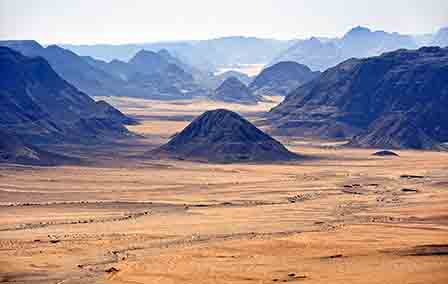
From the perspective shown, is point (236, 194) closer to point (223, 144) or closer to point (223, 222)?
point (223, 222)

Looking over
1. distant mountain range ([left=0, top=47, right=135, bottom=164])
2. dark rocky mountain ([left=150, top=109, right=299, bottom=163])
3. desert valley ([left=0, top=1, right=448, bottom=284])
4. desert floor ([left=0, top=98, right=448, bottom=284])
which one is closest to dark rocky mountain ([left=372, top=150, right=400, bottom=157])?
desert valley ([left=0, top=1, right=448, bottom=284])

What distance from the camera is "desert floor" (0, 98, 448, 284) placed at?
56.0m

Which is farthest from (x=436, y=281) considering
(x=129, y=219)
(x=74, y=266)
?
(x=129, y=219)

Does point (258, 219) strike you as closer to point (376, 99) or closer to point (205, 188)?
point (205, 188)

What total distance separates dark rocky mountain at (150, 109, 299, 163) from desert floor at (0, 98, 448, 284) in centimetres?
628

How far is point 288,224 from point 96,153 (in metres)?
70.4

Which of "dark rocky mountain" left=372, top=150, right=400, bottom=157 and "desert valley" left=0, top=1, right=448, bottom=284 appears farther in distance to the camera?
"dark rocky mountain" left=372, top=150, right=400, bottom=157

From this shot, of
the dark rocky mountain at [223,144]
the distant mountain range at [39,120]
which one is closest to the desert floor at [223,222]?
the dark rocky mountain at [223,144]

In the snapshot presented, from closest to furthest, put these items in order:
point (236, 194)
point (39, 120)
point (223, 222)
Result: point (223, 222) → point (236, 194) → point (39, 120)

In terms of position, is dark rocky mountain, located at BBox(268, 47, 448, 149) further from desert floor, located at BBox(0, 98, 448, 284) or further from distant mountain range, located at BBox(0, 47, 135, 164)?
distant mountain range, located at BBox(0, 47, 135, 164)

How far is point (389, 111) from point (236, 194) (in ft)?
295

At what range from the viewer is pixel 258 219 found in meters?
78.2

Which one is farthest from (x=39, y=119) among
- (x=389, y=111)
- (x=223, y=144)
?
(x=389, y=111)

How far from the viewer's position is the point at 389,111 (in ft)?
592
